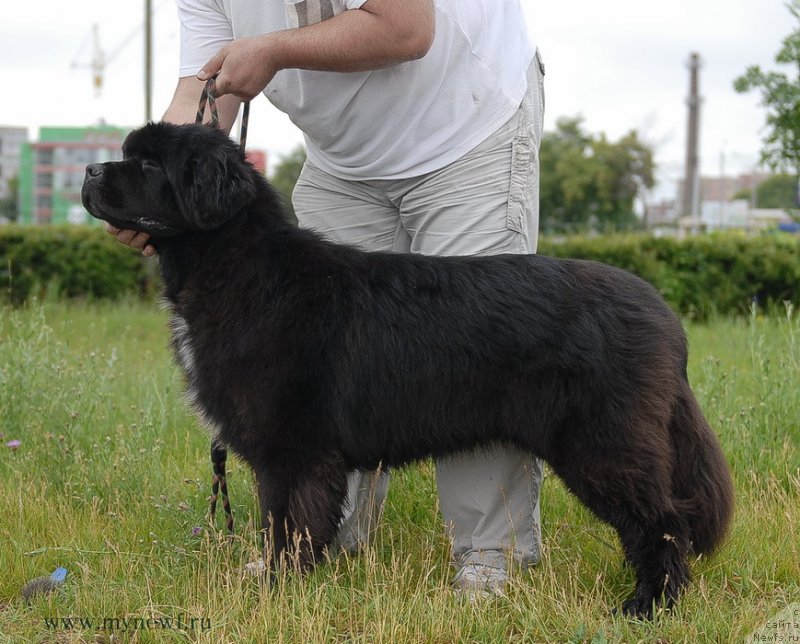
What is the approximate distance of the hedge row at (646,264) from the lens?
12.2 meters

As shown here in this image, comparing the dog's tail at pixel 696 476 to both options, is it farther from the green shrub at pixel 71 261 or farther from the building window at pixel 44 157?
the building window at pixel 44 157

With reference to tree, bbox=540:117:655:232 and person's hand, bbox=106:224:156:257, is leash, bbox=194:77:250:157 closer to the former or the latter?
person's hand, bbox=106:224:156:257

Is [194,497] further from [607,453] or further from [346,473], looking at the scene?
[607,453]

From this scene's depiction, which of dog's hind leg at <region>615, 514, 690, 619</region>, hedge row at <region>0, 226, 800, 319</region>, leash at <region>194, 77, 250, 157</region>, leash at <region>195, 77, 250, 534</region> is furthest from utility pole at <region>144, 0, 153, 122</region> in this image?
dog's hind leg at <region>615, 514, 690, 619</region>

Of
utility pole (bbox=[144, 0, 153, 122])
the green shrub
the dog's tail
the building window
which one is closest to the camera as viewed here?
the dog's tail

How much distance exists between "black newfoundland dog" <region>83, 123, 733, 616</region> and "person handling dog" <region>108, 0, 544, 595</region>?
272mm

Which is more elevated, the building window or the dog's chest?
the building window

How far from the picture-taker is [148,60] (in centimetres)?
1423

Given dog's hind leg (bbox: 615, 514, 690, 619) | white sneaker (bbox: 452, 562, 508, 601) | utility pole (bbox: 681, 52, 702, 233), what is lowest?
white sneaker (bbox: 452, 562, 508, 601)

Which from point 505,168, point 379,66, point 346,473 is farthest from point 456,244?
point 346,473

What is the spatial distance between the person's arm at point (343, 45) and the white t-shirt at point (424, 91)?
233mm

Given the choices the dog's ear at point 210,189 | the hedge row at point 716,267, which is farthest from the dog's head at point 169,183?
the hedge row at point 716,267

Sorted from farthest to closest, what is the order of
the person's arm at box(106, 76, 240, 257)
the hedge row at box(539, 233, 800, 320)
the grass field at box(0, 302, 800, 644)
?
the hedge row at box(539, 233, 800, 320)
the person's arm at box(106, 76, 240, 257)
the grass field at box(0, 302, 800, 644)

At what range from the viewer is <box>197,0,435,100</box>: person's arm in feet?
10.3
